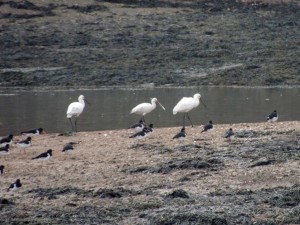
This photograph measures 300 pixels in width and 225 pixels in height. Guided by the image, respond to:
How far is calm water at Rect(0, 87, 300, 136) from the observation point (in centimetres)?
2045

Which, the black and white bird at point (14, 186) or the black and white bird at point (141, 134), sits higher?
the black and white bird at point (14, 186)

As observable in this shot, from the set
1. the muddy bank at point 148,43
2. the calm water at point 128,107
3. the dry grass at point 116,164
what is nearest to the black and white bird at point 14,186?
the dry grass at point 116,164

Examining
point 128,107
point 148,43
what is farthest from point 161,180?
point 148,43

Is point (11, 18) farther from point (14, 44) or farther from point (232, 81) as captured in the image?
point (232, 81)

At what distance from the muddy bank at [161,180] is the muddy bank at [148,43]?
12626 mm

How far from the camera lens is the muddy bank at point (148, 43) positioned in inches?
1170

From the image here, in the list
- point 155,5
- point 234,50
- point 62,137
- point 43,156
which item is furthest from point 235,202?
point 155,5

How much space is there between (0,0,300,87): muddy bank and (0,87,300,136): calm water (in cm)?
183

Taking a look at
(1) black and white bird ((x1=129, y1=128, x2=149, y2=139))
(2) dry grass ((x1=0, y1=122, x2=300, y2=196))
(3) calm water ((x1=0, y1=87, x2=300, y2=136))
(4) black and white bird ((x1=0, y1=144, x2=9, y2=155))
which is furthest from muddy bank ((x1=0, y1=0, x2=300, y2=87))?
(4) black and white bird ((x1=0, y1=144, x2=9, y2=155))

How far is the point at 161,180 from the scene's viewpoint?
39.9ft

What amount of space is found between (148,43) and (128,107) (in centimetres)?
1063

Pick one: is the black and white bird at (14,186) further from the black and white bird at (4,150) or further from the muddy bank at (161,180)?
the black and white bird at (4,150)

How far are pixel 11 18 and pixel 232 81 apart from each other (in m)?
11.9

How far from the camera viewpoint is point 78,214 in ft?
32.7
